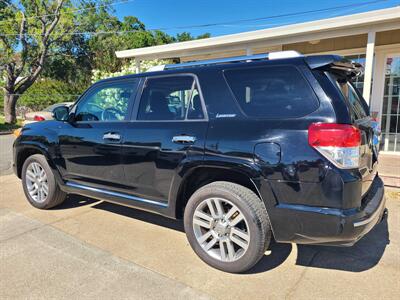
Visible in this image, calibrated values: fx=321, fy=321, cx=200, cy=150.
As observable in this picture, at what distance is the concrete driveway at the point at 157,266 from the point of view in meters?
2.63

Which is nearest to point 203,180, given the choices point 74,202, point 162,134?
point 162,134

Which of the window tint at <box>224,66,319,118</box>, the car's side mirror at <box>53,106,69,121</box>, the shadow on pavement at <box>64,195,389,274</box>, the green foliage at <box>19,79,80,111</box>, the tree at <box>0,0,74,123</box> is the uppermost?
the tree at <box>0,0,74,123</box>

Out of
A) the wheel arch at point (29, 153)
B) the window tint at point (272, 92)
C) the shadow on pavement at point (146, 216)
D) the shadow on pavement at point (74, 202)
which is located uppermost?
the window tint at point (272, 92)

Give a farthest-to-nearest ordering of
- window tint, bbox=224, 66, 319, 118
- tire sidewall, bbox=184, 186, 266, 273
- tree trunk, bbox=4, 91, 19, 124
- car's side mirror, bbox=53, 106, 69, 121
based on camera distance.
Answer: tree trunk, bbox=4, 91, 19, 124
car's side mirror, bbox=53, 106, 69, 121
tire sidewall, bbox=184, 186, 266, 273
window tint, bbox=224, 66, 319, 118

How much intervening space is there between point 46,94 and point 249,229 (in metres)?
28.7

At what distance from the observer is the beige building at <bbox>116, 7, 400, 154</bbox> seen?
6.88 meters

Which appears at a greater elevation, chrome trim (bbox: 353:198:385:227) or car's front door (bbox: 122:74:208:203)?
car's front door (bbox: 122:74:208:203)

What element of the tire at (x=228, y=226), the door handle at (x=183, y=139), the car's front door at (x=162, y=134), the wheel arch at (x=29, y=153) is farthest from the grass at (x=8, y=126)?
the tire at (x=228, y=226)

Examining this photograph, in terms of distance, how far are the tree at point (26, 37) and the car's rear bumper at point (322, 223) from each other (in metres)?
21.3

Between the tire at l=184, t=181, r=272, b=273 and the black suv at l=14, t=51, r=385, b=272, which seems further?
the tire at l=184, t=181, r=272, b=273

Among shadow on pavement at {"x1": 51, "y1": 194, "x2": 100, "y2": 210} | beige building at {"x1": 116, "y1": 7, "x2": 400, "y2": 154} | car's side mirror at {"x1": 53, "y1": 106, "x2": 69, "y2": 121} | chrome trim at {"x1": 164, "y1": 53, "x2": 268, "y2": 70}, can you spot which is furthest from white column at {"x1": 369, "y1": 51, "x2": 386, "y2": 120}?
car's side mirror at {"x1": 53, "y1": 106, "x2": 69, "y2": 121}

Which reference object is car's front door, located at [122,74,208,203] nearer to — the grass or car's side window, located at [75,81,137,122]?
car's side window, located at [75,81,137,122]

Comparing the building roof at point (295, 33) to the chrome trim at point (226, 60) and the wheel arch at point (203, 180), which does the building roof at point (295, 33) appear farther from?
the wheel arch at point (203, 180)

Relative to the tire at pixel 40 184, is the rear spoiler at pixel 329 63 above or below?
above
